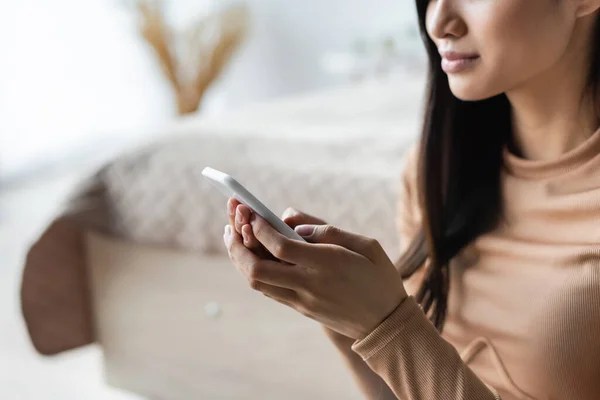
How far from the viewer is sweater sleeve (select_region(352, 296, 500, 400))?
1.97ft

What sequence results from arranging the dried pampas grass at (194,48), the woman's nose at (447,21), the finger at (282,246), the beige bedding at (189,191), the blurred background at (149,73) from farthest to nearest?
the dried pampas grass at (194,48) < the blurred background at (149,73) < the beige bedding at (189,191) < the woman's nose at (447,21) < the finger at (282,246)

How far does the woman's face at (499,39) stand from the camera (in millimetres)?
656

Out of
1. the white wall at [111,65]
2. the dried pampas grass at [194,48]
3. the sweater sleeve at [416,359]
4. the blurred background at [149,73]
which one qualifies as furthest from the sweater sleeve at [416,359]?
the dried pampas grass at [194,48]

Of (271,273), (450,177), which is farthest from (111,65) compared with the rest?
(271,273)

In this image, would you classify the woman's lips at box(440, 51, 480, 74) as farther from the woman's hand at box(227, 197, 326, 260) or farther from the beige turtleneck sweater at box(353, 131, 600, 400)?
the woman's hand at box(227, 197, 326, 260)

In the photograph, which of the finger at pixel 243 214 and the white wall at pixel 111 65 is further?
the white wall at pixel 111 65

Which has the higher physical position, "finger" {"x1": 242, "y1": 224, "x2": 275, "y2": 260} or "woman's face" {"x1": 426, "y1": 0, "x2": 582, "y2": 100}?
"woman's face" {"x1": 426, "y1": 0, "x2": 582, "y2": 100}

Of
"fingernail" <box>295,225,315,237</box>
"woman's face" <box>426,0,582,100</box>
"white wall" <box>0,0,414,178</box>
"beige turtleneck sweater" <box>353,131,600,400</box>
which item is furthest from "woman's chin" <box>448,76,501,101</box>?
"white wall" <box>0,0,414,178</box>

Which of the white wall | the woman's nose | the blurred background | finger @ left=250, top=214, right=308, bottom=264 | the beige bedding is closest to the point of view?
finger @ left=250, top=214, right=308, bottom=264

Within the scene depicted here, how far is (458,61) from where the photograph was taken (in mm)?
701

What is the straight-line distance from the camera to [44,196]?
3.24 m

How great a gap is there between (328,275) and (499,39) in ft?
0.93

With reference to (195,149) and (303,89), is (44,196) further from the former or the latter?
(195,149)

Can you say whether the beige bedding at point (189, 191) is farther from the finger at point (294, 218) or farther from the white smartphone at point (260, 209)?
the white smartphone at point (260, 209)
